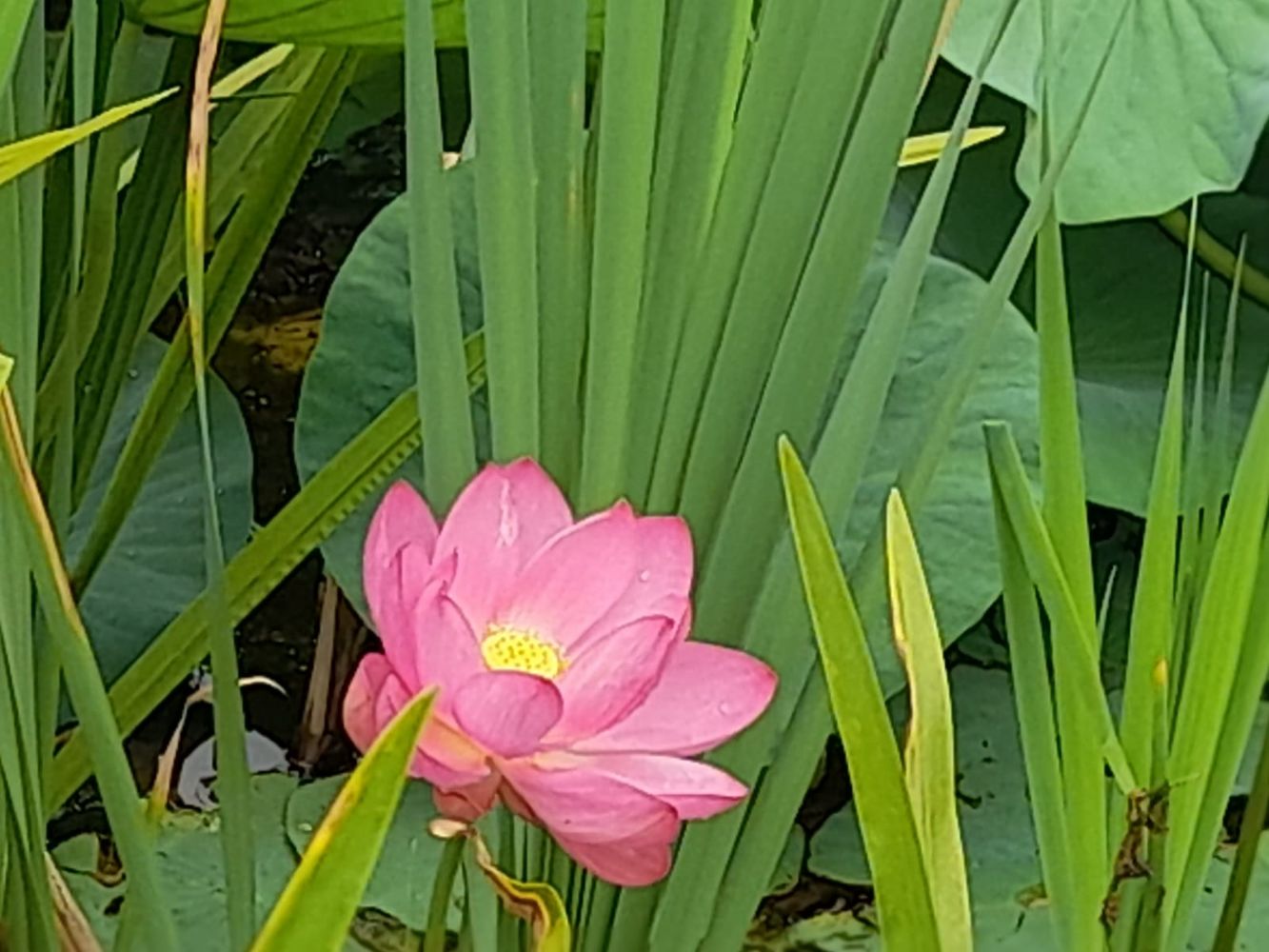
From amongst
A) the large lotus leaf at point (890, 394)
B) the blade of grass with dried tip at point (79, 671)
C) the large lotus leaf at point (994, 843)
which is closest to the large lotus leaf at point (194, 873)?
the large lotus leaf at point (890, 394)

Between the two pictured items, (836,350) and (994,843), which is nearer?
(836,350)

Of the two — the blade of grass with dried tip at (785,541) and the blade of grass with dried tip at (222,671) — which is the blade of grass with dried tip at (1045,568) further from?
the blade of grass with dried tip at (222,671)

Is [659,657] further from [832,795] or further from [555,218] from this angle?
[832,795]

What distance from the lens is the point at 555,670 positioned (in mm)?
333

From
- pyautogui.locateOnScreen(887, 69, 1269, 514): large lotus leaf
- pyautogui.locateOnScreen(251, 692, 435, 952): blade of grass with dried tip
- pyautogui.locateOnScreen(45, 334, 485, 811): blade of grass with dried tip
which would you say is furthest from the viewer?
pyautogui.locateOnScreen(887, 69, 1269, 514): large lotus leaf

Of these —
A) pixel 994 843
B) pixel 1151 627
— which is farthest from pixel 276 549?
pixel 994 843

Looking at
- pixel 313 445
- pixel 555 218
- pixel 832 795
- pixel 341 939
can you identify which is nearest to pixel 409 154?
pixel 555 218

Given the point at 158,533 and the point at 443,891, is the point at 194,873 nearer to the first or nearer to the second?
the point at 158,533

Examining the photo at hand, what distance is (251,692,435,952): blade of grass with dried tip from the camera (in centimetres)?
25

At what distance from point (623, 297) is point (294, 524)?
190 millimetres

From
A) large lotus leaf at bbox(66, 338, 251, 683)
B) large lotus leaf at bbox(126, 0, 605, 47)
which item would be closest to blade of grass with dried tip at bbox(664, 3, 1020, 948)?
large lotus leaf at bbox(126, 0, 605, 47)

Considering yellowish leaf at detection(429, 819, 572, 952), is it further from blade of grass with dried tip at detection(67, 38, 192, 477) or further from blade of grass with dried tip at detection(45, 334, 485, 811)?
blade of grass with dried tip at detection(67, 38, 192, 477)

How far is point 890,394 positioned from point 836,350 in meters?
0.38

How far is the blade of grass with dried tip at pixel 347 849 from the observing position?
25cm
